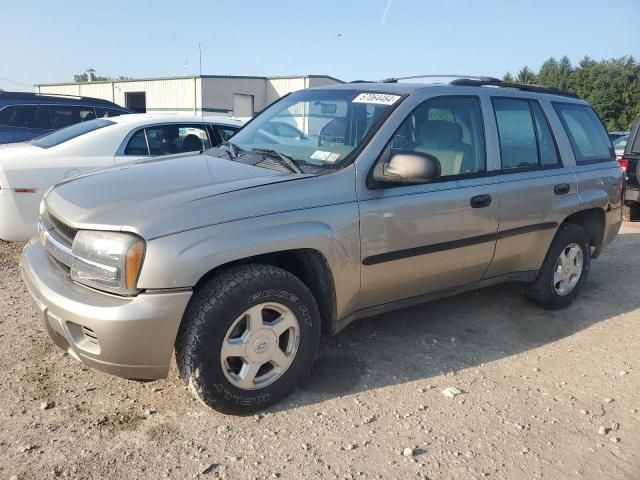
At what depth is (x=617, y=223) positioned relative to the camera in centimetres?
516

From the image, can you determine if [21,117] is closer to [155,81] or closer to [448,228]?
[448,228]

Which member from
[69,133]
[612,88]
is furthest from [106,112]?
[612,88]

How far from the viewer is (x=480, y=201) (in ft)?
12.3

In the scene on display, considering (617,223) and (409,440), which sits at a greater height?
(617,223)

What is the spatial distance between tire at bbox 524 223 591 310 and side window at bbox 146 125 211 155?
3.65 m

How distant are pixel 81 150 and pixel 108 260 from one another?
132 inches

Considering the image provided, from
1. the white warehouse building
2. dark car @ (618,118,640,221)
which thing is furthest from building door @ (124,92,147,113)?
dark car @ (618,118,640,221)

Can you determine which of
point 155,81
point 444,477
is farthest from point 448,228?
point 155,81

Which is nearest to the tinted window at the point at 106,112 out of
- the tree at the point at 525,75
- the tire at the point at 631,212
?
the tire at the point at 631,212

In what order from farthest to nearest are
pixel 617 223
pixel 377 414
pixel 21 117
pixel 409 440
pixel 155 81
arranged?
pixel 155 81 < pixel 21 117 < pixel 617 223 < pixel 377 414 < pixel 409 440

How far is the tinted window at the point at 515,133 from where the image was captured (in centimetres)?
403

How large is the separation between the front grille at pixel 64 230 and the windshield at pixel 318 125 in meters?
1.31

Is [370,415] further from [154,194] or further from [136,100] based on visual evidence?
[136,100]

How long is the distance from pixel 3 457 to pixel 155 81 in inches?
1446
